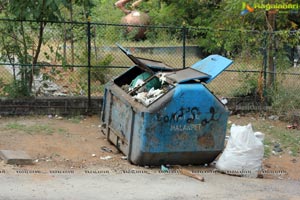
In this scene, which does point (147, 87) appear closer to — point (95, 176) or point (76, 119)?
point (95, 176)

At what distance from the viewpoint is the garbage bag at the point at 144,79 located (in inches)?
352

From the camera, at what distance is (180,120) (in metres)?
7.91

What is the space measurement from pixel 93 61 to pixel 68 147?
11.6ft

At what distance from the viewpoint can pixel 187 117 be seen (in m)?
7.93

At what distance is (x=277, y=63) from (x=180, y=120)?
5130mm

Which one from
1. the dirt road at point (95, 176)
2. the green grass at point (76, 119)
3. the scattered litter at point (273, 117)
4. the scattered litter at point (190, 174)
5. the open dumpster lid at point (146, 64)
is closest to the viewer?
the dirt road at point (95, 176)

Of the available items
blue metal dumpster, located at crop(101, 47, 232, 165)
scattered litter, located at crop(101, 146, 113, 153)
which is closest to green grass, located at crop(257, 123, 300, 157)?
blue metal dumpster, located at crop(101, 47, 232, 165)

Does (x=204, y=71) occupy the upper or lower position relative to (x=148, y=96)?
upper

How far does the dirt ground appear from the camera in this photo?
8023 mm

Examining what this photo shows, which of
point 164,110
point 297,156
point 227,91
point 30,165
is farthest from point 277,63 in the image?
point 30,165

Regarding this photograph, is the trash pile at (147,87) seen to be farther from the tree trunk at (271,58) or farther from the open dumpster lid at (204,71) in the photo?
the tree trunk at (271,58)

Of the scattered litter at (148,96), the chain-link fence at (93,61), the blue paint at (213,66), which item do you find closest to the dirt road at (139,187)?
the scattered litter at (148,96)

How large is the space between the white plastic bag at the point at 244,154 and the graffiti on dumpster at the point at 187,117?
0.44 m

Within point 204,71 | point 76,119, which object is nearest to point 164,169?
point 204,71
